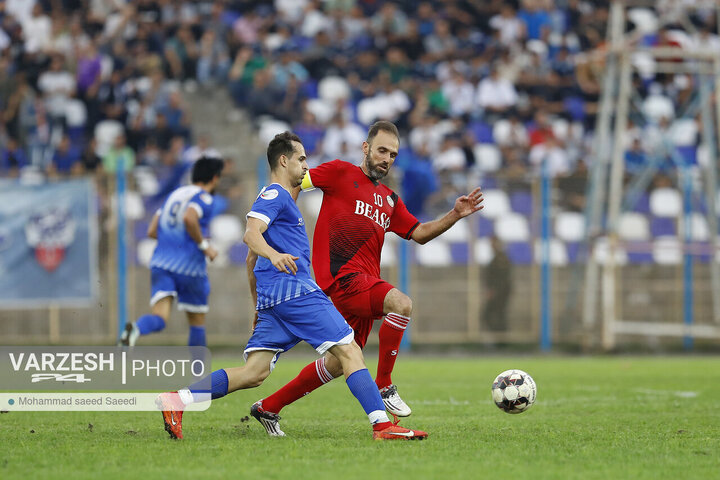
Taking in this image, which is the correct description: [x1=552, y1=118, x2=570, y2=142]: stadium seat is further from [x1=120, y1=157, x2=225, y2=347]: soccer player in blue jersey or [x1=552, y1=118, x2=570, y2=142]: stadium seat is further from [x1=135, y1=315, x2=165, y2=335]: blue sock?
[x1=135, y1=315, x2=165, y2=335]: blue sock

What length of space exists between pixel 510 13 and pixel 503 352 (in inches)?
375

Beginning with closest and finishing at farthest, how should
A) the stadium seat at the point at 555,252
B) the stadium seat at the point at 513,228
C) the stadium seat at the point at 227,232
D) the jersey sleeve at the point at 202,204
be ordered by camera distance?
1. the jersey sleeve at the point at 202,204
2. the stadium seat at the point at 227,232
3. the stadium seat at the point at 513,228
4. the stadium seat at the point at 555,252

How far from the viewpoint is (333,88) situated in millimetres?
21891

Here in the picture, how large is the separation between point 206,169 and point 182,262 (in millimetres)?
1090

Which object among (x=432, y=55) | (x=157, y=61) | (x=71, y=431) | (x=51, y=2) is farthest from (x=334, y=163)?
(x=51, y=2)

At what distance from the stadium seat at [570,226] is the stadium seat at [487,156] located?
2589mm

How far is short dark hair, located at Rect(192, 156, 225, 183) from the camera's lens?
11.4 meters

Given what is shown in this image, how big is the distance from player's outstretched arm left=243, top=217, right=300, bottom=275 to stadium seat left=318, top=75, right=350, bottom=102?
50.3ft

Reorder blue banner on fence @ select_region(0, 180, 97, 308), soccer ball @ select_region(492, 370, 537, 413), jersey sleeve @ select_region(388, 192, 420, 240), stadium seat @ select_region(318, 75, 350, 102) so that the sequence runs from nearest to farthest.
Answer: soccer ball @ select_region(492, 370, 537, 413), jersey sleeve @ select_region(388, 192, 420, 240), blue banner on fence @ select_region(0, 180, 97, 308), stadium seat @ select_region(318, 75, 350, 102)

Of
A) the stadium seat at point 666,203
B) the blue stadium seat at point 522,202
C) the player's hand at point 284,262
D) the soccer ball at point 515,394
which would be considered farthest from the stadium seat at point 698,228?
the player's hand at point 284,262

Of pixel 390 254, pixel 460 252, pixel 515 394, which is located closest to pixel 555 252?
pixel 460 252

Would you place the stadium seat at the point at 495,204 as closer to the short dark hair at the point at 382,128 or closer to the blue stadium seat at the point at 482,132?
the blue stadium seat at the point at 482,132

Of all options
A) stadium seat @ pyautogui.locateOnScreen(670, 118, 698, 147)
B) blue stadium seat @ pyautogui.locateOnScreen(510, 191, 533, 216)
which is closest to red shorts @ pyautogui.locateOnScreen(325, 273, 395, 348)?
blue stadium seat @ pyautogui.locateOnScreen(510, 191, 533, 216)

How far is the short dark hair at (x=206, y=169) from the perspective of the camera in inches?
451
